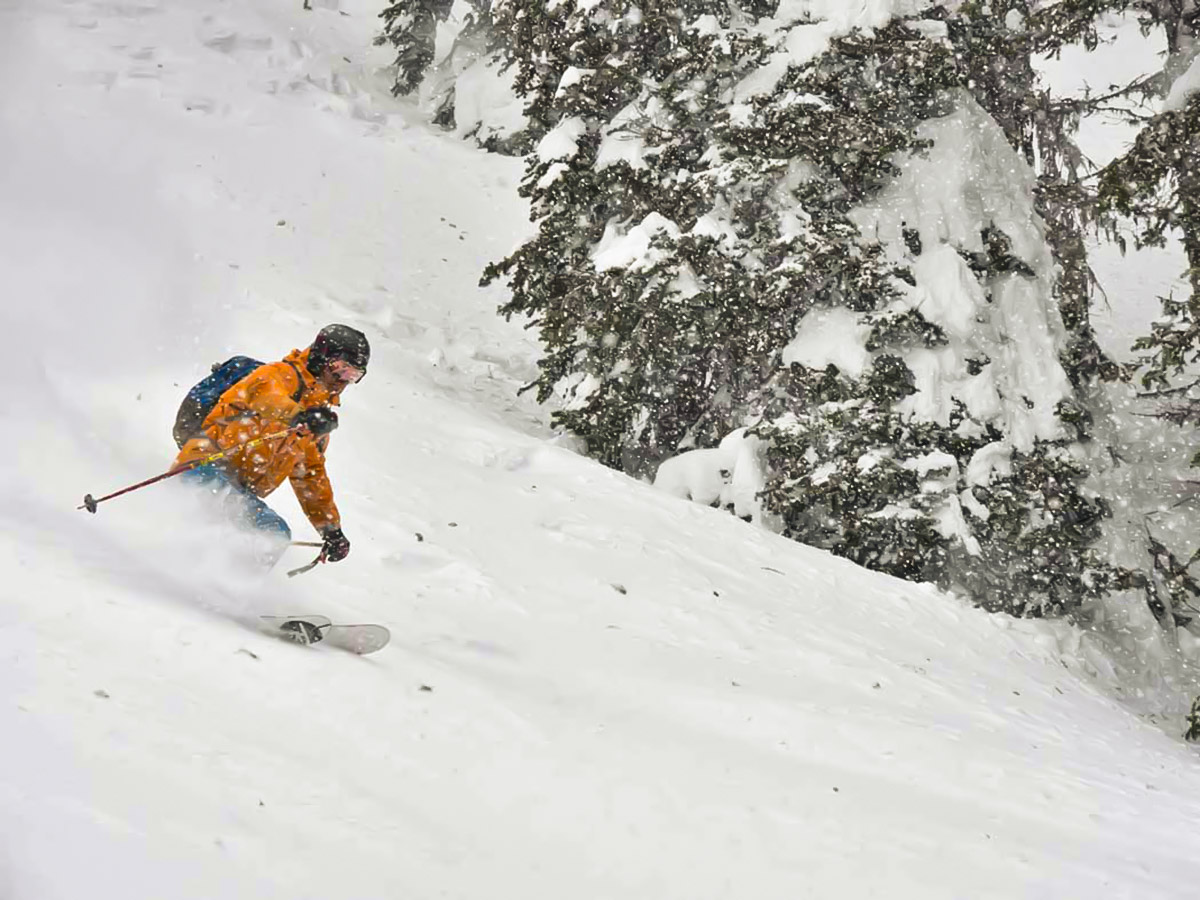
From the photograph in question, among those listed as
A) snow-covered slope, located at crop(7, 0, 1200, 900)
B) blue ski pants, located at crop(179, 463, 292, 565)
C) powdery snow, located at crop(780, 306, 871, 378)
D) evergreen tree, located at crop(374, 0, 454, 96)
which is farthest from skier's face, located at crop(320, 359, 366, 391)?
evergreen tree, located at crop(374, 0, 454, 96)

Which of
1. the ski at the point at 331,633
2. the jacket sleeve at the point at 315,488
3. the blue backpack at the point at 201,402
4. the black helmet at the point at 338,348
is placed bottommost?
the ski at the point at 331,633

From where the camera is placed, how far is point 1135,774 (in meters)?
7.29

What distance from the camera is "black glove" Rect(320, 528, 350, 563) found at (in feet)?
21.6

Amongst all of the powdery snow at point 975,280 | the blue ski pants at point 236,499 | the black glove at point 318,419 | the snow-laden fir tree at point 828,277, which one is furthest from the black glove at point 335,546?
the powdery snow at point 975,280

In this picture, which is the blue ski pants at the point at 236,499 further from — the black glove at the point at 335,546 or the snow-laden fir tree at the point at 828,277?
the snow-laden fir tree at the point at 828,277

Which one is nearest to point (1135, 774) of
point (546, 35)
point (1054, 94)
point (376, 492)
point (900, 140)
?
point (376, 492)

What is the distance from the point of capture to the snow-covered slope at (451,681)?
13.3ft

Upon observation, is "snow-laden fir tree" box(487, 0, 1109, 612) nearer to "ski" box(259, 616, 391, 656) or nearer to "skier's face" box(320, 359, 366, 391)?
"skier's face" box(320, 359, 366, 391)

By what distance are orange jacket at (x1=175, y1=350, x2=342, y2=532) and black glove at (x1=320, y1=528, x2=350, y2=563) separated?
8 centimetres

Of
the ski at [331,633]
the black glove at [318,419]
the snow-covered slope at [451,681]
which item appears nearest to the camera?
the snow-covered slope at [451,681]

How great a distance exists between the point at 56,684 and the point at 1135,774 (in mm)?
6652

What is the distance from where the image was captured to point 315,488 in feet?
21.9

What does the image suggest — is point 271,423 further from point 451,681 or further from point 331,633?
point 451,681

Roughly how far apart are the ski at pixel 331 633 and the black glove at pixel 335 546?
567 mm
